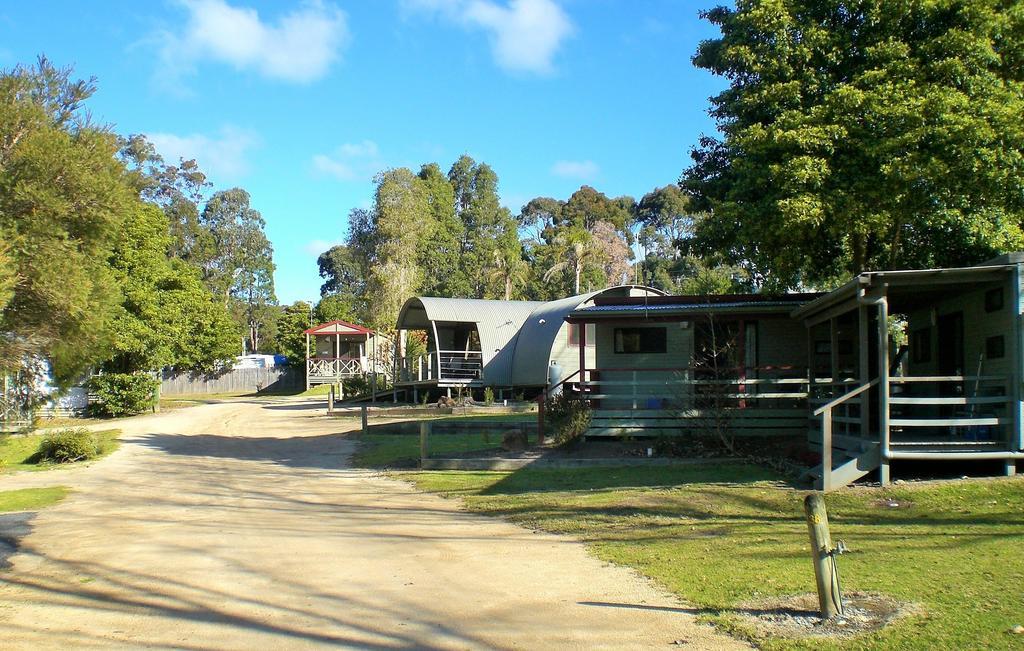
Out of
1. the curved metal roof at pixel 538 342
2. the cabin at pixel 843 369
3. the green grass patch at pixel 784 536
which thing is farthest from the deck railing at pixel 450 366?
Result: the green grass patch at pixel 784 536

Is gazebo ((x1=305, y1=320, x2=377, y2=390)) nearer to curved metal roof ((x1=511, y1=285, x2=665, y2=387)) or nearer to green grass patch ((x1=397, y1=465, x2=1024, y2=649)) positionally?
curved metal roof ((x1=511, y1=285, x2=665, y2=387))

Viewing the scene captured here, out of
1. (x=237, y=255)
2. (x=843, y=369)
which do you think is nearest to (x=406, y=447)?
(x=843, y=369)

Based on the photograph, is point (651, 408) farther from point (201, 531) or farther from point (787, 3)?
point (201, 531)

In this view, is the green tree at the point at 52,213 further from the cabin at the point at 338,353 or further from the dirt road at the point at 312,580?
the cabin at the point at 338,353

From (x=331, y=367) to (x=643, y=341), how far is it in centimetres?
3998

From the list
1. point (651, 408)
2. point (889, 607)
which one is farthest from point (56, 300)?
point (651, 408)

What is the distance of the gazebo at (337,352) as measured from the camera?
56438mm

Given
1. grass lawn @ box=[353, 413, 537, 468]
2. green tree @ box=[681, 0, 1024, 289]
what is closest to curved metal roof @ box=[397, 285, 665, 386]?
grass lawn @ box=[353, 413, 537, 468]

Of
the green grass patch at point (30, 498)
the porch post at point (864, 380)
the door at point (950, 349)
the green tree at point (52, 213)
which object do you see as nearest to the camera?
the green tree at point (52, 213)

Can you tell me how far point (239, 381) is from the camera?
70.2 m

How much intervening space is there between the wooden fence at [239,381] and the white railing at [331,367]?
25.3 ft

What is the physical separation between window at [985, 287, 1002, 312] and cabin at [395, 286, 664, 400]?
20.8m

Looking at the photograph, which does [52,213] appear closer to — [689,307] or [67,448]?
[689,307]

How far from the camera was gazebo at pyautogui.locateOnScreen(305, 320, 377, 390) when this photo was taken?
5644 cm
